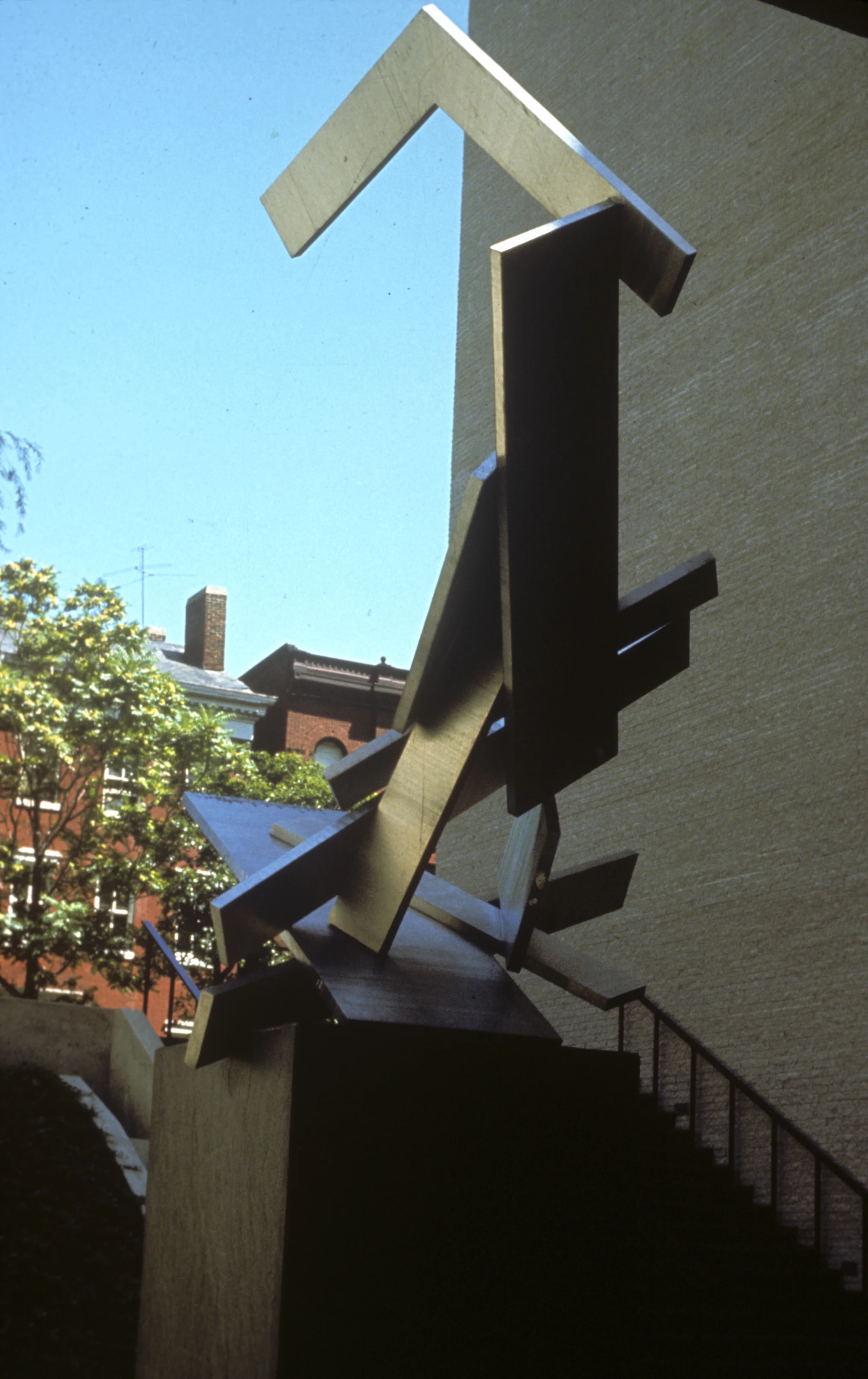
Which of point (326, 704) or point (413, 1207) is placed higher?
point (326, 704)

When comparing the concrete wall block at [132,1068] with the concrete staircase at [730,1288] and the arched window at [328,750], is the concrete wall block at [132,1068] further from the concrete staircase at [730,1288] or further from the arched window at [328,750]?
the arched window at [328,750]

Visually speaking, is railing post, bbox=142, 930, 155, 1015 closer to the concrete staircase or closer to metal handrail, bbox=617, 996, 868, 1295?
metal handrail, bbox=617, 996, 868, 1295

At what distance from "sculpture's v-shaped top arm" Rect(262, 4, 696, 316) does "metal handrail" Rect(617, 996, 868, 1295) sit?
537 cm

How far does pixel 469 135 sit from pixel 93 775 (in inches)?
612

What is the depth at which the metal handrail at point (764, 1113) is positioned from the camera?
28.2 feet

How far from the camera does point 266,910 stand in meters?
4.10

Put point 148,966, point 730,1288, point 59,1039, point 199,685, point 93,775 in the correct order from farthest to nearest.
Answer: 1. point 199,685
2. point 93,775
3. point 59,1039
4. point 148,966
5. point 730,1288

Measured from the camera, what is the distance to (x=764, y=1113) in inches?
380

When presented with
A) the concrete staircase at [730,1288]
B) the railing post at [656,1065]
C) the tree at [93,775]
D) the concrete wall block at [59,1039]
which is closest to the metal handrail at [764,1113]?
the railing post at [656,1065]

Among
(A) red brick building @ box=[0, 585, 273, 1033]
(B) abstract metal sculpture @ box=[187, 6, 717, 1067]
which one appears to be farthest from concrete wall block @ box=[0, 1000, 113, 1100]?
(A) red brick building @ box=[0, 585, 273, 1033]

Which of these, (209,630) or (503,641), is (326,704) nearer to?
(209,630)

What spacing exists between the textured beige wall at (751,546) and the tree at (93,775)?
22.4 ft

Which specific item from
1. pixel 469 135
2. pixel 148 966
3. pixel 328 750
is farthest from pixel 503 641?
pixel 328 750

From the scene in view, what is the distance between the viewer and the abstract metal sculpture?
353cm
